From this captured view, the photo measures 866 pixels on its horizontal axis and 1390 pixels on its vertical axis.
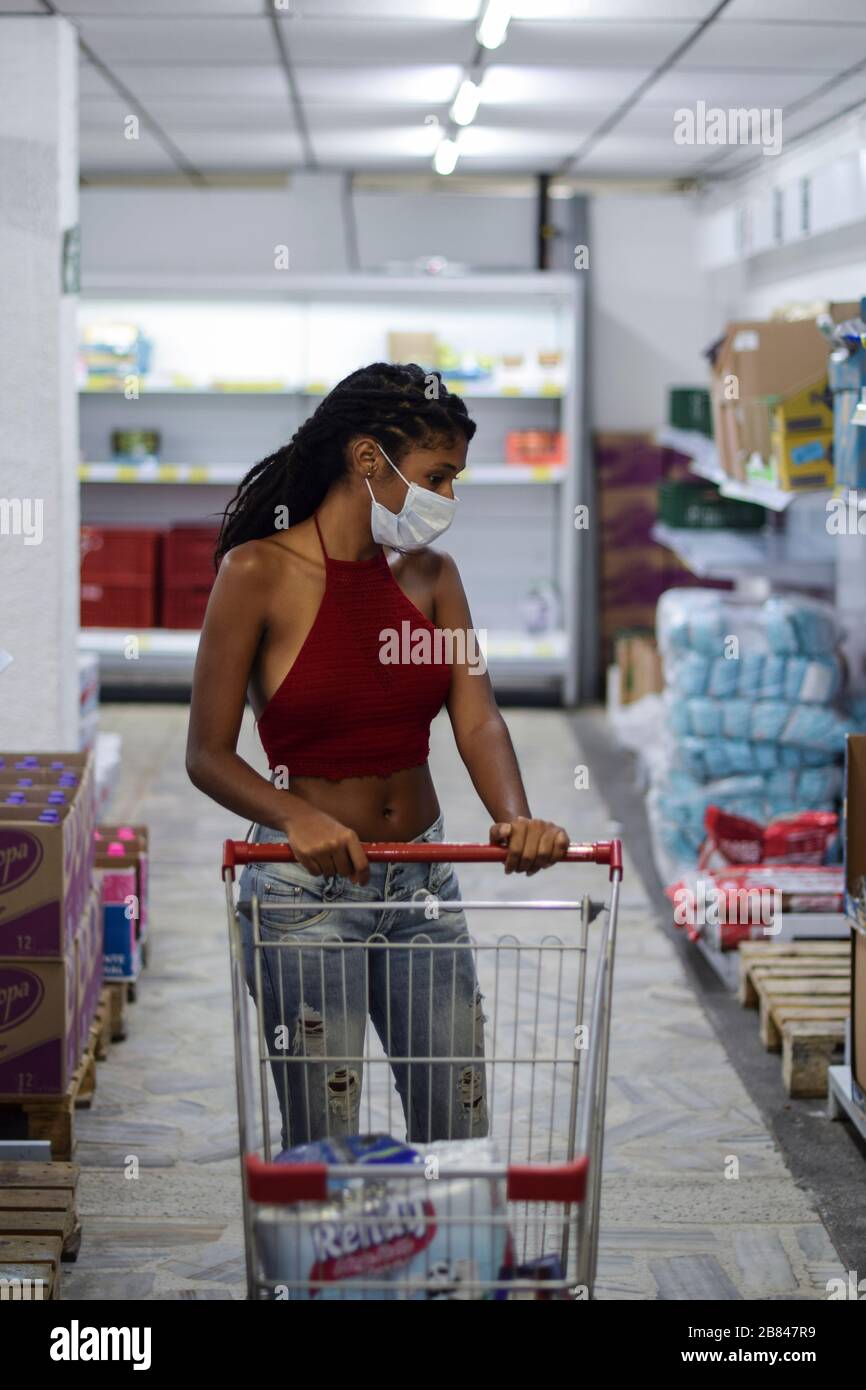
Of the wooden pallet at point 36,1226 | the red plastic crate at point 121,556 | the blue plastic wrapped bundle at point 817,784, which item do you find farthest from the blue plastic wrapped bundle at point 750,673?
the red plastic crate at point 121,556

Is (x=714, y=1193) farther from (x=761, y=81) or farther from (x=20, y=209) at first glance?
(x=761, y=81)

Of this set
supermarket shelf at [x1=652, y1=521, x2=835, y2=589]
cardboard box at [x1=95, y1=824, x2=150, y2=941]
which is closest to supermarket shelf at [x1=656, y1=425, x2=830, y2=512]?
supermarket shelf at [x1=652, y1=521, x2=835, y2=589]

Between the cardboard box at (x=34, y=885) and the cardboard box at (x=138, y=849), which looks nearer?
the cardboard box at (x=34, y=885)

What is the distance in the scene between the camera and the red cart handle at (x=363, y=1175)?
67.6 inches

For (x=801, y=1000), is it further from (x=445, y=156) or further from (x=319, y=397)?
(x=319, y=397)

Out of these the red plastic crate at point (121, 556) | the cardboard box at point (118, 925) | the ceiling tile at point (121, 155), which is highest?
the ceiling tile at point (121, 155)

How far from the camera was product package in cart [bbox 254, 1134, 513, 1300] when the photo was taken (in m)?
1.83

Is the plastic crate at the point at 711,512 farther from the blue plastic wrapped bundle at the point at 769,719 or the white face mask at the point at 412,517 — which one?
the white face mask at the point at 412,517

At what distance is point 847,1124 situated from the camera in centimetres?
388

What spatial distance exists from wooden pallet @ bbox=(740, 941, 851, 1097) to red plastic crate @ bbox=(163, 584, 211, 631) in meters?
5.19

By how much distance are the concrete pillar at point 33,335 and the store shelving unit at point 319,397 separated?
4.37m

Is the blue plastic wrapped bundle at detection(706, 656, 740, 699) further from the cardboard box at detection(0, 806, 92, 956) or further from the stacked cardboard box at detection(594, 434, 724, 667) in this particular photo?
the stacked cardboard box at detection(594, 434, 724, 667)

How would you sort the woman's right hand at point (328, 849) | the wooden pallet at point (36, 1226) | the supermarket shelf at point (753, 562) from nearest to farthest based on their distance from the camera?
the woman's right hand at point (328, 849)
the wooden pallet at point (36, 1226)
the supermarket shelf at point (753, 562)

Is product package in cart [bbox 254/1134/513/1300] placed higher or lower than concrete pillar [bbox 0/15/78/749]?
lower
